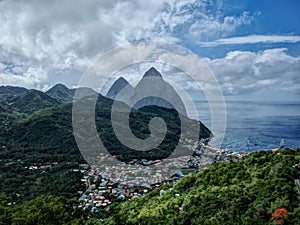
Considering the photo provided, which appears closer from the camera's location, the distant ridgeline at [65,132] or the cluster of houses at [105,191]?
the cluster of houses at [105,191]

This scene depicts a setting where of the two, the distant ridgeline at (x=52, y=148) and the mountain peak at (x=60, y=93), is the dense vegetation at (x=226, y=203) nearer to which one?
the distant ridgeline at (x=52, y=148)

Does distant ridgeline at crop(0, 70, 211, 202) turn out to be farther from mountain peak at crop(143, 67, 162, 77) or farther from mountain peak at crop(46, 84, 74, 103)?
mountain peak at crop(46, 84, 74, 103)

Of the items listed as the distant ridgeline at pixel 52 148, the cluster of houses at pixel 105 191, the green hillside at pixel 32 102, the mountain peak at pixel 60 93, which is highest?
the mountain peak at pixel 60 93

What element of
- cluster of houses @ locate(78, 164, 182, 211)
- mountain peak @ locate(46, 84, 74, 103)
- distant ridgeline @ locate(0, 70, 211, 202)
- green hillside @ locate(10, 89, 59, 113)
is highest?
mountain peak @ locate(46, 84, 74, 103)

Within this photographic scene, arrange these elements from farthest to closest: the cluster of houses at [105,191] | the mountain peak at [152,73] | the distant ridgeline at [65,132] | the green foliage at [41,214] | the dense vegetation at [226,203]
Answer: the mountain peak at [152,73] < the distant ridgeline at [65,132] < the cluster of houses at [105,191] < the dense vegetation at [226,203] < the green foliage at [41,214]

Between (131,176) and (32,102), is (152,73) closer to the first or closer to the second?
(32,102)

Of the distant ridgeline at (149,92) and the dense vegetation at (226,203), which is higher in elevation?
the distant ridgeline at (149,92)

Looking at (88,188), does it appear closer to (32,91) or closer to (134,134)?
(134,134)

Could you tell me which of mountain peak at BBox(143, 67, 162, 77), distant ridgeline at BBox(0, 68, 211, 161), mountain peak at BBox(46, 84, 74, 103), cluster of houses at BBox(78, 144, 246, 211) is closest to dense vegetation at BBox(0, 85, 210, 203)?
distant ridgeline at BBox(0, 68, 211, 161)

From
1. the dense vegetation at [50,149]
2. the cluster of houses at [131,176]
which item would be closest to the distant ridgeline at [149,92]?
the dense vegetation at [50,149]

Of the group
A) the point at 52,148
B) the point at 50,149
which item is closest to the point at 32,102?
the point at 52,148

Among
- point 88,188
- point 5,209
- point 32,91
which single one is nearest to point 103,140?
point 88,188

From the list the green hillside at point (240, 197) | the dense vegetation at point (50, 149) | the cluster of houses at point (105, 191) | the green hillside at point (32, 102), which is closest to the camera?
the green hillside at point (240, 197)
